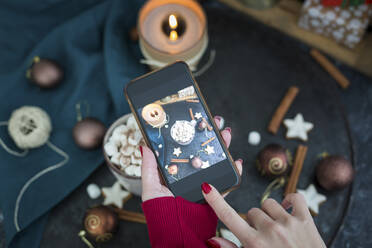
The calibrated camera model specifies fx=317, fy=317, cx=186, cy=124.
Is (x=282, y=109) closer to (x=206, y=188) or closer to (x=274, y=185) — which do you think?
(x=274, y=185)

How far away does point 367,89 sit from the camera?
3.00 ft

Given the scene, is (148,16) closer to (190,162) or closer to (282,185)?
(190,162)

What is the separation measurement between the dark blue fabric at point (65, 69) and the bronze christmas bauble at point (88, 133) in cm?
4

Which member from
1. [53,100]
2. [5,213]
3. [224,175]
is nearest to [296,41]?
[224,175]

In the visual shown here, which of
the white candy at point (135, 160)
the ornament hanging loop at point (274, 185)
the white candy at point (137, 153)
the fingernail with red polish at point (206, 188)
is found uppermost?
the white candy at point (137, 153)

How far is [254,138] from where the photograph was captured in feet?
2.37

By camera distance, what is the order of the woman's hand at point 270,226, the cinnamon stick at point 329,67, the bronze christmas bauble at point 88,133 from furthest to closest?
the cinnamon stick at point 329,67
the bronze christmas bauble at point 88,133
the woman's hand at point 270,226

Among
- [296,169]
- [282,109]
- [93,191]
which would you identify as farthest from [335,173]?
[93,191]

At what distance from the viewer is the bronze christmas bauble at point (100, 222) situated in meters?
0.61

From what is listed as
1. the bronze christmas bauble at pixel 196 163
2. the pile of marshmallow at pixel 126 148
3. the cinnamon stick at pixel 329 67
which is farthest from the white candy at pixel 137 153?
the cinnamon stick at pixel 329 67

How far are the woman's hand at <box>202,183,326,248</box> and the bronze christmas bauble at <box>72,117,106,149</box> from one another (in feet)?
0.94

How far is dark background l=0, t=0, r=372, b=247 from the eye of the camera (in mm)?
675

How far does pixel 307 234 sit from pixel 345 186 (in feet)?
0.77

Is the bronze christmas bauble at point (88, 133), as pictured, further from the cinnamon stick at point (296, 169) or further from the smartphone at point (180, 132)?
the cinnamon stick at point (296, 169)
